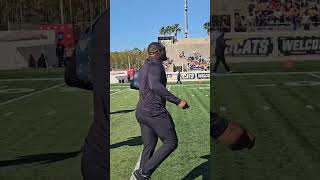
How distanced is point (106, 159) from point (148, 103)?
535 millimetres

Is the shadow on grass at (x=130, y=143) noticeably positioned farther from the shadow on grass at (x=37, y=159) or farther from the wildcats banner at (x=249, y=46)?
the wildcats banner at (x=249, y=46)

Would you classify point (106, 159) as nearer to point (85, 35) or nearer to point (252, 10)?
point (85, 35)

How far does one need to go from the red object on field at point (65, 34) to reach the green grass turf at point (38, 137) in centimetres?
62

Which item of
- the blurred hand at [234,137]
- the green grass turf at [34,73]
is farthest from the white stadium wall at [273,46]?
the green grass turf at [34,73]

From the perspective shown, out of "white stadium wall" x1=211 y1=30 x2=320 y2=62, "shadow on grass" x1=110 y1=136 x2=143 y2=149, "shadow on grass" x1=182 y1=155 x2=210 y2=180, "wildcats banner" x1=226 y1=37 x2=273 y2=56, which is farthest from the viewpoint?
"wildcats banner" x1=226 y1=37 x2=273 y2=56

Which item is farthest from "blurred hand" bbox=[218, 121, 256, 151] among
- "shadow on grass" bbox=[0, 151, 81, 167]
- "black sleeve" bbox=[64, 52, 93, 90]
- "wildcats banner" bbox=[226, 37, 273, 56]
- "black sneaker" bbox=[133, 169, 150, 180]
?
"wildcats banner" bbox=[226, 37, 273, 56]

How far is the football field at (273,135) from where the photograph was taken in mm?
4570

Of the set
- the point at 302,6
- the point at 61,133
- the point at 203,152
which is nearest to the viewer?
the point at 61,133

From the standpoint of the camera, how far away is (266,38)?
24.4m

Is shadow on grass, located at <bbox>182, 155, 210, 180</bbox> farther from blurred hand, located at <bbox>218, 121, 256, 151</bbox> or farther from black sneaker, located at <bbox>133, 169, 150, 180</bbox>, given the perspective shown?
black sneaker, located at <bbox>133, 169, 150, 180</bbox>

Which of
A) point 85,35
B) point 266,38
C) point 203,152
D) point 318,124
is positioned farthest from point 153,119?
point 266,38

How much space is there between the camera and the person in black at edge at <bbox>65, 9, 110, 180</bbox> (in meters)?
3.41

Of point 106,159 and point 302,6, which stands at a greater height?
point 302,6

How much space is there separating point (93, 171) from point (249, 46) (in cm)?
2162
